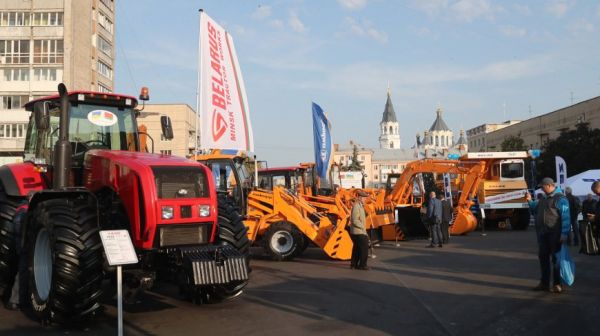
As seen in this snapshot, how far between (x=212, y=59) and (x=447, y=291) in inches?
251

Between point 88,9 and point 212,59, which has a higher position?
point 88,9

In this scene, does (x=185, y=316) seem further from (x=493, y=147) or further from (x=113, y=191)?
(x=493, y=147)

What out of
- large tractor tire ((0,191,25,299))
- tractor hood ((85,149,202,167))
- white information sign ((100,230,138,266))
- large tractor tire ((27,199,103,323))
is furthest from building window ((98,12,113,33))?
white information sign ((100,230,138,266))

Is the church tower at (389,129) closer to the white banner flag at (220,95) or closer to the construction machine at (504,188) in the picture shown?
the construction machine at (504,188)

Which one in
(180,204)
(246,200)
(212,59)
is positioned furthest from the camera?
(246,200)

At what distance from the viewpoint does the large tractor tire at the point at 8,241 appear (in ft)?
25.8

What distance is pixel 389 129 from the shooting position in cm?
17175

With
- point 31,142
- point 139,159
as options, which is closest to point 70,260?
point 139,159

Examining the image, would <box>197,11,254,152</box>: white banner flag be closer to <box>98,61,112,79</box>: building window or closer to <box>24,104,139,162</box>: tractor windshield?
<box>24,104,139,162</box>: tractor windshield

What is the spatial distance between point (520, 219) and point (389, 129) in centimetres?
15107

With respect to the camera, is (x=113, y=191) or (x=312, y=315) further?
(x=312, y=315)

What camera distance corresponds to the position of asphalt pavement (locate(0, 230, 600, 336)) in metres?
6.39

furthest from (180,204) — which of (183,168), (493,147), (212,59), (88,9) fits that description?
(493,147)

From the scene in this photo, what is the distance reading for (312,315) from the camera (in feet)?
23.4
